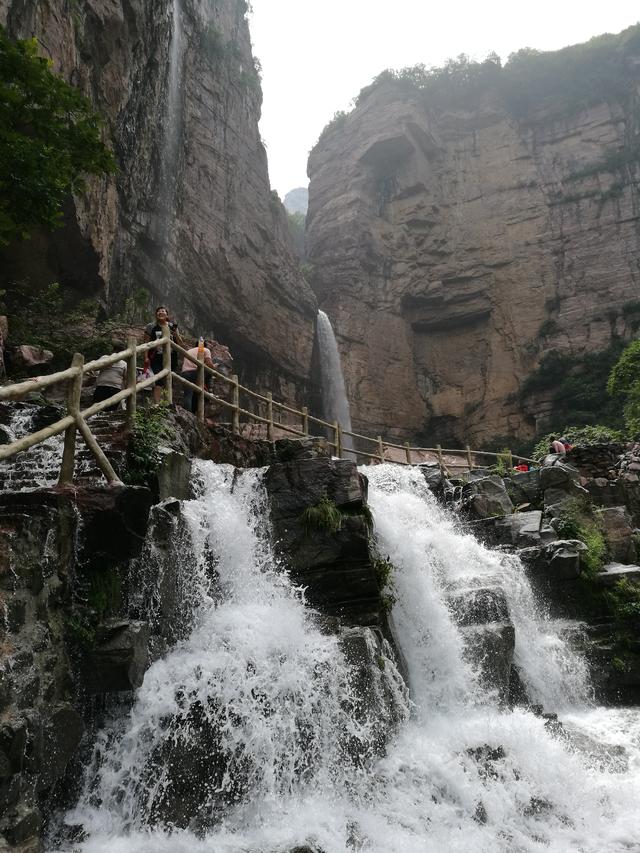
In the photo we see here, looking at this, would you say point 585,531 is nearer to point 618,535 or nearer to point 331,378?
point 618,535

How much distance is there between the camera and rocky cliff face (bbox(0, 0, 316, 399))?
580 inches

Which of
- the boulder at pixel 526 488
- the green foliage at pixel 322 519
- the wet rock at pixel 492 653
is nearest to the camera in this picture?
the wet rock at pixel 492 653

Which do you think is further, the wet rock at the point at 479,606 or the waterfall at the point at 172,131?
the waterfall at the point at 172,131

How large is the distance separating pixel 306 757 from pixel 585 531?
27.6ft

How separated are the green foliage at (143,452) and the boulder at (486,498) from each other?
7971 millimetres

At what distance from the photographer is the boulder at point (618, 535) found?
12.4 meters

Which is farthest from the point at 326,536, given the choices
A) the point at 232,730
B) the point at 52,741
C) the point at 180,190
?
the point at 180,190

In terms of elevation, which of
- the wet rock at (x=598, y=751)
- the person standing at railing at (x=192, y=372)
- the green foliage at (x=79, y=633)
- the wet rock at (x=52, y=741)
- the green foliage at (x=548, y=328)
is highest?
the green foliage at (x=548, y=328)

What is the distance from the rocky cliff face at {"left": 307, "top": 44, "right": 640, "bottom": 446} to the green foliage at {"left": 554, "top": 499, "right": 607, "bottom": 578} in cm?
1586

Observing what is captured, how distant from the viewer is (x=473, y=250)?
32125 millimetres

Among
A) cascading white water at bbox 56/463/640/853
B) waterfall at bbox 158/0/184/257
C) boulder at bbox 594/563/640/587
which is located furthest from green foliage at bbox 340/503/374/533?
waterfall at bbox 158/0/184/257

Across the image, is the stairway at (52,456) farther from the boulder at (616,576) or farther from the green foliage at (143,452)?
the boulder at (616,576)

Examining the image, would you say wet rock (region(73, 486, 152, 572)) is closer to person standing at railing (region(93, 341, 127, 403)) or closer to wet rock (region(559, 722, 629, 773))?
person standing at railing (region(93, 341, 127, 403))

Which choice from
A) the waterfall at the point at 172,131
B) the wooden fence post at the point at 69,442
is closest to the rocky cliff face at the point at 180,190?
the waterfall at the point at 172,131
